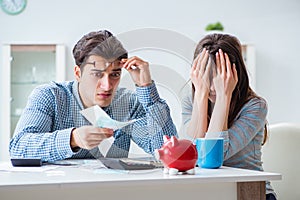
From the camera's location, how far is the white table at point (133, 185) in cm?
118

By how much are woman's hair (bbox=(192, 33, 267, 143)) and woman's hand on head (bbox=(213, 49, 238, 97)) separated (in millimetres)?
25

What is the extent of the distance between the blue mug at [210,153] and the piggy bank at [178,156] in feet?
0.46

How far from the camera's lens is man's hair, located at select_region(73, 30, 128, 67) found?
157cm

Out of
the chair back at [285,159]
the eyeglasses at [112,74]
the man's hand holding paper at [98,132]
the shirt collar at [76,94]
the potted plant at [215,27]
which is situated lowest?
the chair back at [285,159]

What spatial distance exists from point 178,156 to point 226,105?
480 mm

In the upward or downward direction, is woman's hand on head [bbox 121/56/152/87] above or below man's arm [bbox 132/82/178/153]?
above

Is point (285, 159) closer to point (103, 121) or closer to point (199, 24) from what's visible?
point (103, 121)

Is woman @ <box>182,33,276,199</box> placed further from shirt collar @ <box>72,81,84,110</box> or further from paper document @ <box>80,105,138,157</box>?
shirt collar @ <box>72,81,84,110</box>

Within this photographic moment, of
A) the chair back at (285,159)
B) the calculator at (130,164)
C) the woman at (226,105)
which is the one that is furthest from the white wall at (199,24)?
the calculator at (130,164)

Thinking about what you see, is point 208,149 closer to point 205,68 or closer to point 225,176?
point 225,176

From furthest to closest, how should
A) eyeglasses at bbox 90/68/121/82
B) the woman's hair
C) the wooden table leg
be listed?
1. the woman's hair
2. eyeglasses at bbox 90/68/121/82
3. the wooden table leg

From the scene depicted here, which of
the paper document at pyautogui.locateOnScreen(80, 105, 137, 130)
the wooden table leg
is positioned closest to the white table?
the wooden table leg

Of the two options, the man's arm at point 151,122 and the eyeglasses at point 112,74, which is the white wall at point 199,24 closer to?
the man's arm at point 151,122

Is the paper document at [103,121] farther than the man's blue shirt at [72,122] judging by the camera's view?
No
